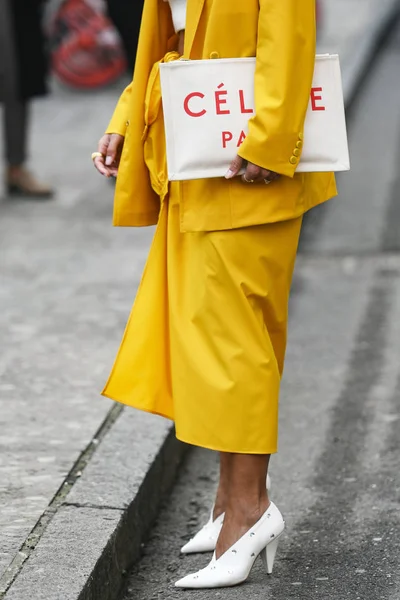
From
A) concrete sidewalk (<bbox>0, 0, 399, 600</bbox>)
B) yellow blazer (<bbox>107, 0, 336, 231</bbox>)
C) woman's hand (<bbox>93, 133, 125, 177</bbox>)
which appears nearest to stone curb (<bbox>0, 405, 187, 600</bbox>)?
concrete sidewalk (<bbox>0, 0, 399, 600</bbox>)

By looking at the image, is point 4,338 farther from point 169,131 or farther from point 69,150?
point 69,150

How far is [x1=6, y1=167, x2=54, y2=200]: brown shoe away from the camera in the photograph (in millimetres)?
8008

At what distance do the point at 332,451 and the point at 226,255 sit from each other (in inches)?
61.1

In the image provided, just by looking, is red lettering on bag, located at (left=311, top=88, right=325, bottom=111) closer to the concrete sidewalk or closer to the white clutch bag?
the white clutch bag

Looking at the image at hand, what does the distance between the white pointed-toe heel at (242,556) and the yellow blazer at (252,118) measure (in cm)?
81

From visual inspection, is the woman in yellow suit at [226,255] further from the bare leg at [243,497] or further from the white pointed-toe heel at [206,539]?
the white pointed-toe heel at [206,539]

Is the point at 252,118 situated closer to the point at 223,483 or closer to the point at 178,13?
the point at 178,13

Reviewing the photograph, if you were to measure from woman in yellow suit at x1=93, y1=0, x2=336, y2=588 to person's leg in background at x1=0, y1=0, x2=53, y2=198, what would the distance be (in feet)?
14.7

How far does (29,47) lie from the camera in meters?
7.93

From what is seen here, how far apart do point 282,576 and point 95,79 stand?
8756mm

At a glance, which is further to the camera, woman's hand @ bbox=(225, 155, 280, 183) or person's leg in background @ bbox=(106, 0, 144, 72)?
person's leg in background @ bbox=(106, 0, 144, 72)

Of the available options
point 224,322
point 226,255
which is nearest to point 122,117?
point 226,255

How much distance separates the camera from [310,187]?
10.6 feet

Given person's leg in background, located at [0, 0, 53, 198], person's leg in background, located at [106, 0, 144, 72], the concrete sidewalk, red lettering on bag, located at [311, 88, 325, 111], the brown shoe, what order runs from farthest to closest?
the brown shoe < person's leg in background, located at [106, 0, 144, 72] < person's leg in background, located at [0, 0, 53, 198] < the concrete sidewalk < red lettering on bag, located at [311, 88, 325, 111]
